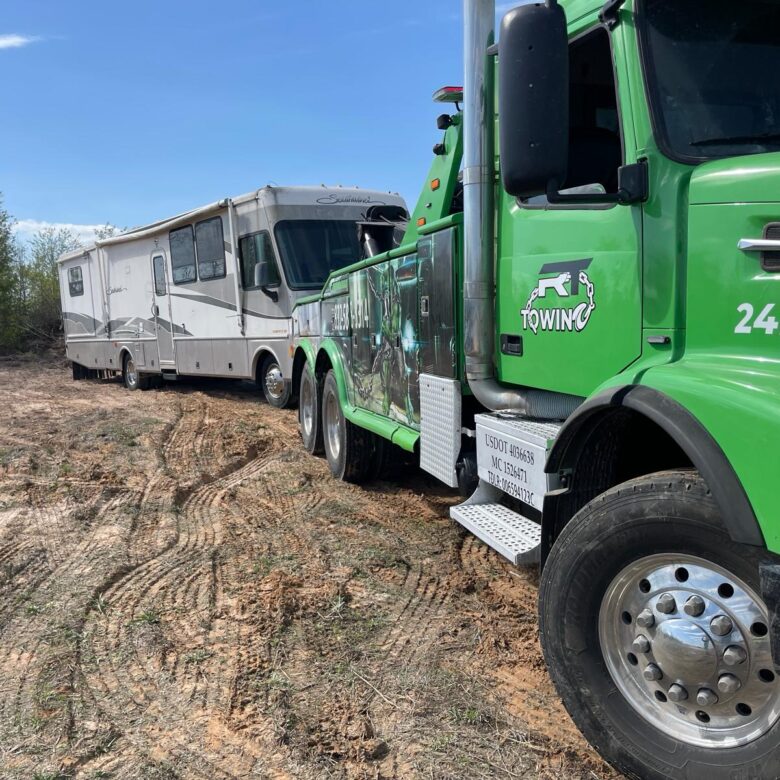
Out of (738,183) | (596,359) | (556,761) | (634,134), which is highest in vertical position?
(634,134)

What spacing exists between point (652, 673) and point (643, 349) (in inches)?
45.0

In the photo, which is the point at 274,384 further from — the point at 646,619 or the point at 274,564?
the point at 646,619

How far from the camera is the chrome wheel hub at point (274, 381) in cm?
1128

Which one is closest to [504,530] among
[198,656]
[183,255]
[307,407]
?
[198,656]

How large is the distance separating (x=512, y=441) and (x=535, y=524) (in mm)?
453

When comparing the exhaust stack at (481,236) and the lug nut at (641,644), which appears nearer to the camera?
the lug nut at (641,644)

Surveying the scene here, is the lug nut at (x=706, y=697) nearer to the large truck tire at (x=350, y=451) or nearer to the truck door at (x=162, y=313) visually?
the large truck tire at (x=350, y=451)

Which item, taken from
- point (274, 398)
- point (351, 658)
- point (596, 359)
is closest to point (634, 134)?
point (596, 359)

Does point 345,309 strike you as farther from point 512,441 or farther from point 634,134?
point 634,134

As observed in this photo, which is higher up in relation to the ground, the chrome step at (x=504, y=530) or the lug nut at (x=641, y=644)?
the chrome step at (x=504, y=530)

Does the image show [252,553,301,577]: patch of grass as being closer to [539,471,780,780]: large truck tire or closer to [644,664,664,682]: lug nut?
[539,471,780,780]: large truck tire

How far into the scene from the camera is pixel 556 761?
2613 mm

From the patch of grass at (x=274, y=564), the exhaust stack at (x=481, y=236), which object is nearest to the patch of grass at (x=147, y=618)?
the patch of grass at (x=274, y=564)

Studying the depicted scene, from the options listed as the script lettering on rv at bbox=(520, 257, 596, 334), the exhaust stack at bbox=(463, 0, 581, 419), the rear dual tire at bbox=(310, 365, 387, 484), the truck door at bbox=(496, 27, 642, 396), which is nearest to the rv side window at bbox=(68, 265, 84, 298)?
the rear dual tire at bbox=(310, 365, 387, 484)
